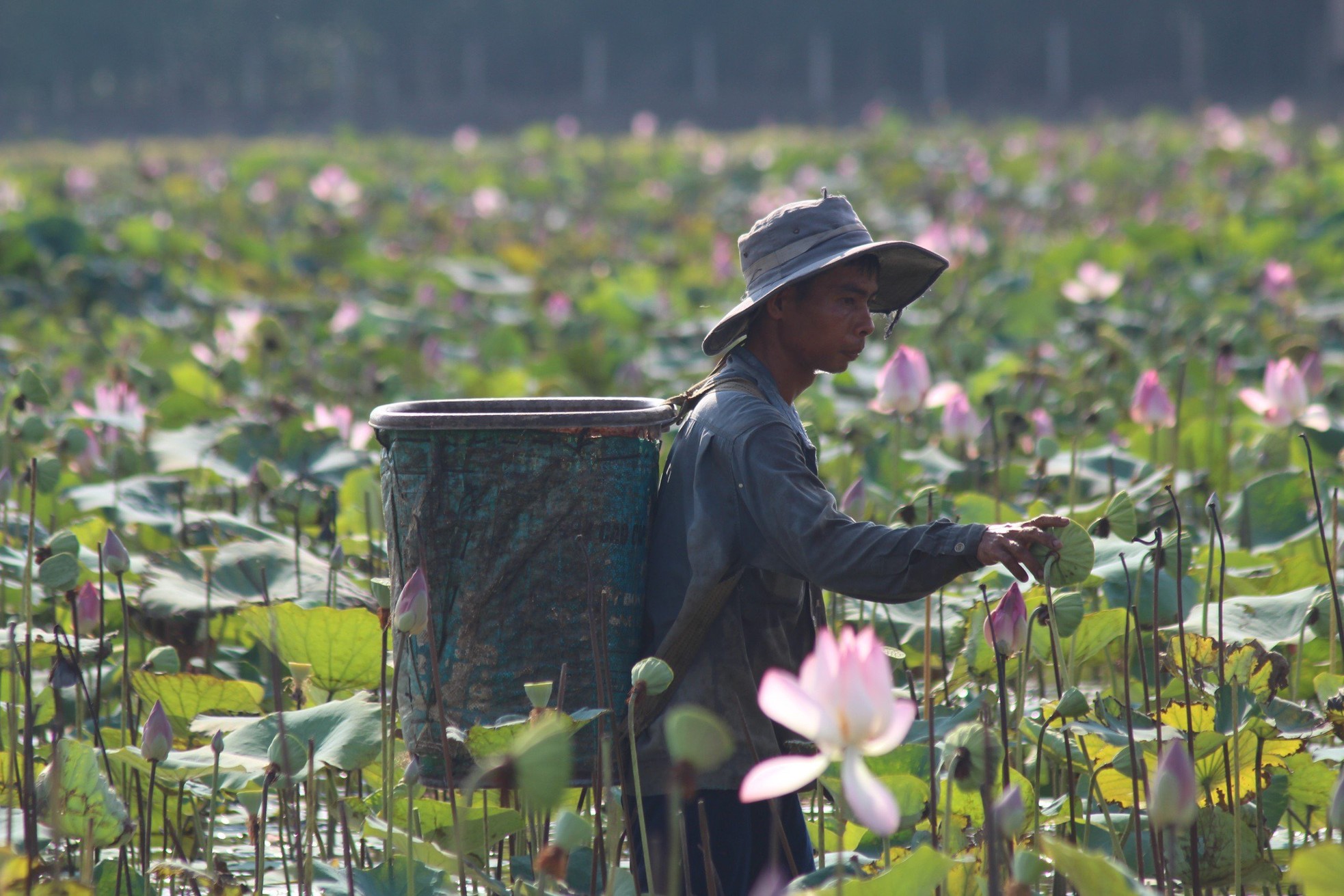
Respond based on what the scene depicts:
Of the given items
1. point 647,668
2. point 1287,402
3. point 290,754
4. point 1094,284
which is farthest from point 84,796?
point 1094,284

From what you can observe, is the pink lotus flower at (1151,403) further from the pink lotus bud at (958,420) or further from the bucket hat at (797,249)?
the bucket hat at (797,249)

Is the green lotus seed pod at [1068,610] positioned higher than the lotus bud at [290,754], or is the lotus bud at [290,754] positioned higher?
the green lotus seed pod at [1068,610]

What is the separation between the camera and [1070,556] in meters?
1.71

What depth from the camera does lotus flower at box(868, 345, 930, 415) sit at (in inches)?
106

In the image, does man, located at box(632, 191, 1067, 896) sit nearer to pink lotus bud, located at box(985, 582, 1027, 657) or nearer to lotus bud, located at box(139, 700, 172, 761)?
pink lotus bud, located at box(985, 582, 1027, 657)

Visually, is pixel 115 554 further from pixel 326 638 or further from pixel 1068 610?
pixel 1068 610

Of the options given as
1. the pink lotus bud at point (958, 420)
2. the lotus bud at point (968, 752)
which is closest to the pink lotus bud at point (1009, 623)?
the lotus bud at point (968, 752)

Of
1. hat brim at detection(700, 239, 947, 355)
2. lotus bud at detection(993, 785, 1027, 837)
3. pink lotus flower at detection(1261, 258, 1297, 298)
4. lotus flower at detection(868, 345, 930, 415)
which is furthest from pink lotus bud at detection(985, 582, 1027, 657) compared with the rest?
pink lotus flower at detection(1261, 258, 1297, 298)

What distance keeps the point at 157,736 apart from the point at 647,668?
1.70 feet

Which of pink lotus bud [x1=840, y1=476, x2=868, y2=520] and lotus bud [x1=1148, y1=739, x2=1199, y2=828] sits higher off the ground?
pink lotus bud [x1=840, y1=476, x2=868, y2=520]

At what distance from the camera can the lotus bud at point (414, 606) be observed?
64.0 inches

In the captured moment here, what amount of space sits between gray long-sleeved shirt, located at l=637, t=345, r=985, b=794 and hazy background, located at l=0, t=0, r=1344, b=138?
2619cm

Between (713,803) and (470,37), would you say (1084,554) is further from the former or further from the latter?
(470,37)

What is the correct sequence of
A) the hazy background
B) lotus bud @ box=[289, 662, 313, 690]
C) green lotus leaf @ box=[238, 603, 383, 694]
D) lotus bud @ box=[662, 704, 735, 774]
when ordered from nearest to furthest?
lotus bud @ box=[662, 704, 735, 774] → lotus bud @ box=[289, 662, 313, 690] → green lotus leaf @ box=[238, 603, 383, 694] → the hazy background
